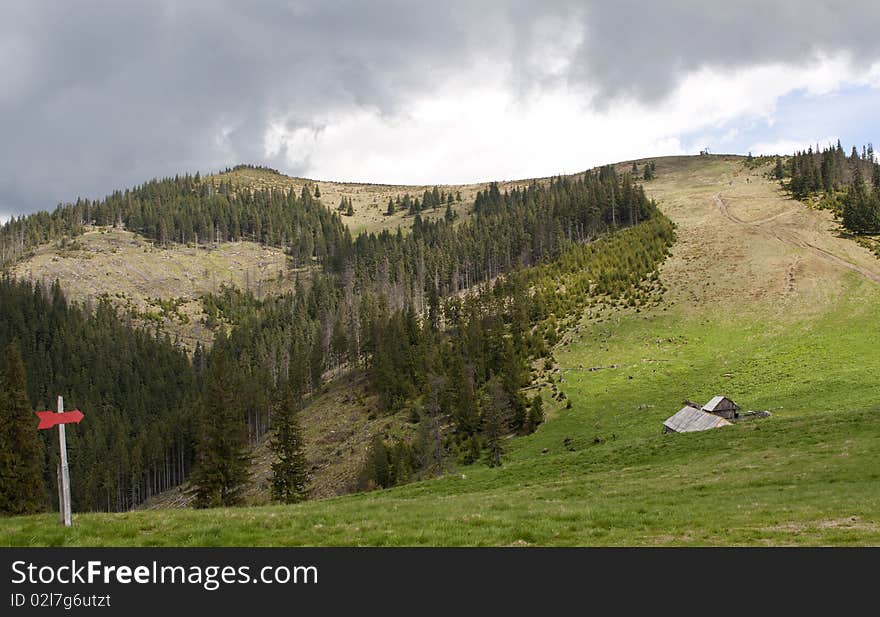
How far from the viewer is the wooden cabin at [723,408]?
49562mm

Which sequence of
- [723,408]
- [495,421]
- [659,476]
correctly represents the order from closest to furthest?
[659,476] → [723,408] → [495,421]

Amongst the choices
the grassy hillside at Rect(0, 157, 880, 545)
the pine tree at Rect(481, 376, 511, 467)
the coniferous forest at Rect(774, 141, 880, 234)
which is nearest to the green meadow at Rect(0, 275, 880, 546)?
the grassy hillside at Rect(0, 157, 880, 545)

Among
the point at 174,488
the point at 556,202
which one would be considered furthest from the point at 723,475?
the point at 556,202

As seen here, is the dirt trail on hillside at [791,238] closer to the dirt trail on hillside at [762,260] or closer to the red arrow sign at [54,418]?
the dirt trail on hillside at [762,260]

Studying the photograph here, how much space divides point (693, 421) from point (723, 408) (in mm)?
5790

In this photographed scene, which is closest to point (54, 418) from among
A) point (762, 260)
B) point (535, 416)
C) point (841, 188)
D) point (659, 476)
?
point (659, 476)

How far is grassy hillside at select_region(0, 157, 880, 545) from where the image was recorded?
15508 mm

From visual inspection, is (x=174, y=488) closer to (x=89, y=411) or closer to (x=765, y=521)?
(x=89, y=411)

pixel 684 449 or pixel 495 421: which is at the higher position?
pixel 684 449

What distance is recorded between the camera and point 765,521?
16.6 meters

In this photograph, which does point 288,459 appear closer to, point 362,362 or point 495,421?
point 495,421

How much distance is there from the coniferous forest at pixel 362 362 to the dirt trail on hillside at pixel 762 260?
716 centimetres

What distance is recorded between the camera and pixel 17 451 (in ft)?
136

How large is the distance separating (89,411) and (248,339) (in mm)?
52576
